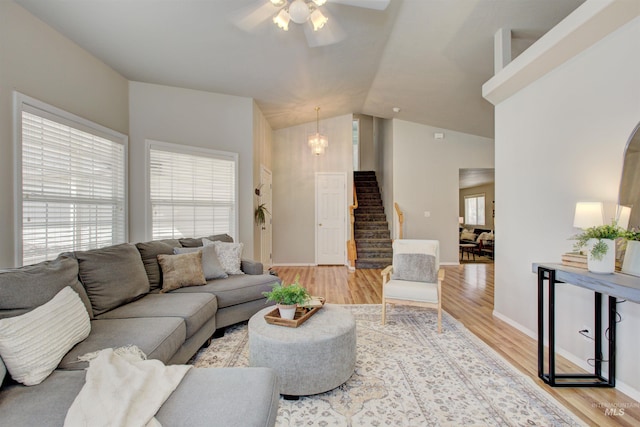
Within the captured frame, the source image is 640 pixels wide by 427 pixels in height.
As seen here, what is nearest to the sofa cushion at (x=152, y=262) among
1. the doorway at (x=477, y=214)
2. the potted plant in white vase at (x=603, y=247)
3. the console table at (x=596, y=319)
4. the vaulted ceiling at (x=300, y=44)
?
the vaulted ceiling at (x=300, y=44)

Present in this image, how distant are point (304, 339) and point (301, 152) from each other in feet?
17.5

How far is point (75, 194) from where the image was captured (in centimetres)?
292

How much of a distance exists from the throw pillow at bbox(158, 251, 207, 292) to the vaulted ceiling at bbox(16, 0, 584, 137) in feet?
7.45

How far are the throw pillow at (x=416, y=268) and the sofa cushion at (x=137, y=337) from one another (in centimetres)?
237

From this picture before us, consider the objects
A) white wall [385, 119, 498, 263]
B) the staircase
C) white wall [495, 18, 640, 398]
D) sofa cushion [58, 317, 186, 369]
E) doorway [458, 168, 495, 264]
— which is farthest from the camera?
doorway [458, 168, 495, 264]

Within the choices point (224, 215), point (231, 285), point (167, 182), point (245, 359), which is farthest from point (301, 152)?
point (245, 359)

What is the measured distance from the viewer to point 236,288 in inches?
114

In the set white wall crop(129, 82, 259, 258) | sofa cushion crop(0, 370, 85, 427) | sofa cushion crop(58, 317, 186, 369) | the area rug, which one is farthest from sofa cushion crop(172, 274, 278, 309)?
white wall crop(129, 82, 259, 258)

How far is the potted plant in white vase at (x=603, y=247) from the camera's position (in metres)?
1.87

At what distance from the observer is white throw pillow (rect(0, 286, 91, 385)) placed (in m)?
1.31

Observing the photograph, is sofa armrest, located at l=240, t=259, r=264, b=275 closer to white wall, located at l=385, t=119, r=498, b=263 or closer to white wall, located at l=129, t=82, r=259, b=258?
white wall, located at l=129, t=82, r=259, b=258

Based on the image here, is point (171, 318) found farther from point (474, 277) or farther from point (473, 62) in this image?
point (474, 277)

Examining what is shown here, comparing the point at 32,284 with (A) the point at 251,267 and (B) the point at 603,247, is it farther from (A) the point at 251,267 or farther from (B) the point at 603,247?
(B) the point at 603,247

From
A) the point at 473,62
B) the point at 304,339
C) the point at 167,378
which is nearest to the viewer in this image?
the point at 167,378
